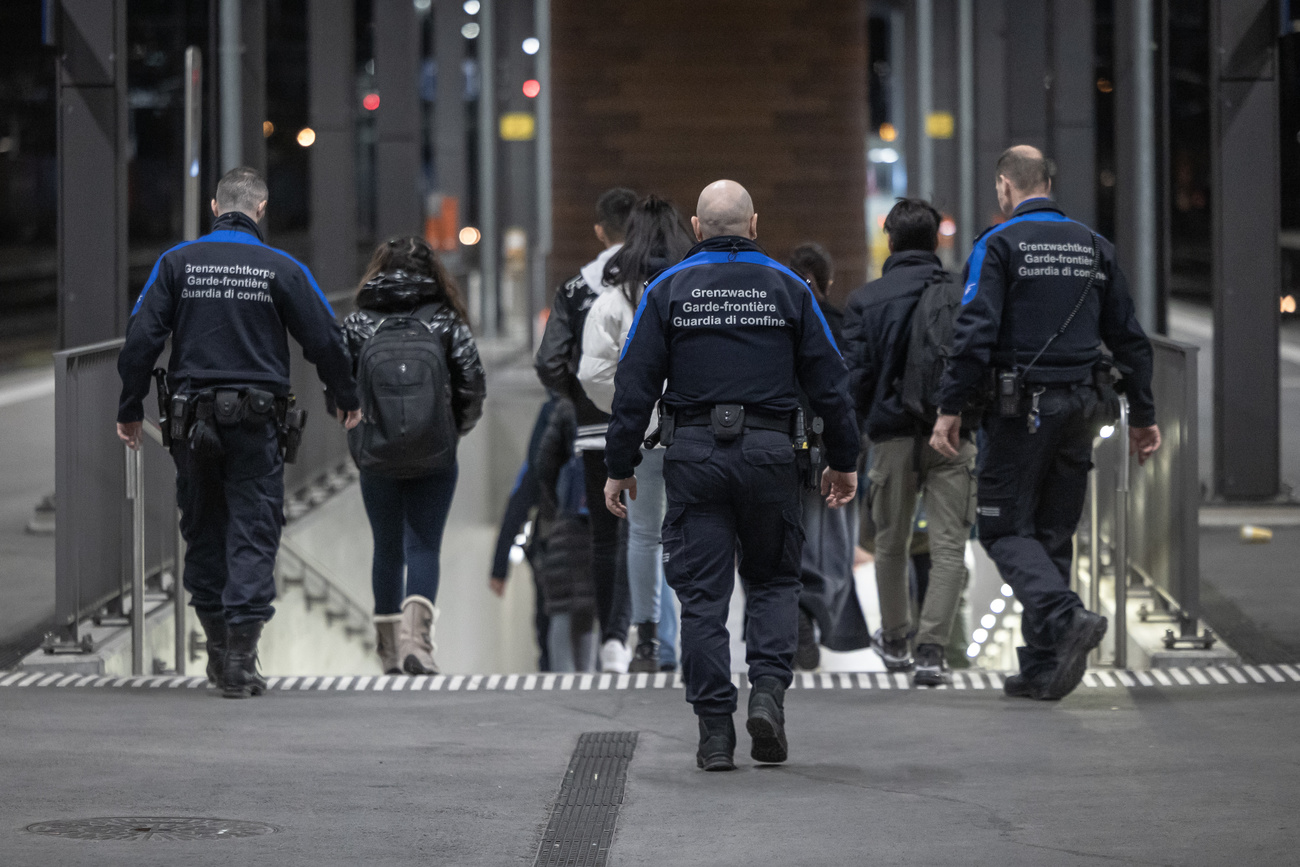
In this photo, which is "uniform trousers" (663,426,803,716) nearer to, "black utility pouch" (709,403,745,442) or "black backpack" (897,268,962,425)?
"black utility pouch" (709,403,745,442)

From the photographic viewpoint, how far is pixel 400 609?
7906 millimetres

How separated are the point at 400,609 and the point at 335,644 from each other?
4006 millimetres

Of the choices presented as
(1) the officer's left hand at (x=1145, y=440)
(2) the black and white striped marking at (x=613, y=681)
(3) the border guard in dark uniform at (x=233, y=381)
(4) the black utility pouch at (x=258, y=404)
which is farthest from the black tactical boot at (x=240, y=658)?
(1) the officer's left hand at (x=1145, y=440)

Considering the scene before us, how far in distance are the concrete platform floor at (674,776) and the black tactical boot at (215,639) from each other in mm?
93

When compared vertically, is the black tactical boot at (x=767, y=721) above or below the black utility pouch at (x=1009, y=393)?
below

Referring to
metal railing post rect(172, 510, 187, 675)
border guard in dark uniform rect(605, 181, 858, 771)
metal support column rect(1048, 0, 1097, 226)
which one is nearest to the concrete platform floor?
border guard in dark uniform rect(605, 181, 858, 771)

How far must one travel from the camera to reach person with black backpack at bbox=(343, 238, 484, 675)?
7.40 meters

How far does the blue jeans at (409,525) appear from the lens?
25.2 ft

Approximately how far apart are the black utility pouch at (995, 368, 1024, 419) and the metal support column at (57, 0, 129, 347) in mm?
Answer: 5381

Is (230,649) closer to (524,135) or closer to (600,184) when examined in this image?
(600,184)

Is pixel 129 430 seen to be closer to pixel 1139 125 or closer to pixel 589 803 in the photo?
pixel 589 803

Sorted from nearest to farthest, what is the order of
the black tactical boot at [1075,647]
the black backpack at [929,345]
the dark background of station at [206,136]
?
the black tactical boot at [1075,647] → the black backpack at [929,345] → the dark background of station at [206,136]

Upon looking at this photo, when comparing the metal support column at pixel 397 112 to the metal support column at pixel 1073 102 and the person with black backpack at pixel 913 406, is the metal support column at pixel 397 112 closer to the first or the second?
the metal support column at pixel 1073 102

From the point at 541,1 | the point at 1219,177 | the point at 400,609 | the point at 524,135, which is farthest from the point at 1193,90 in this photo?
the point at 400,609
